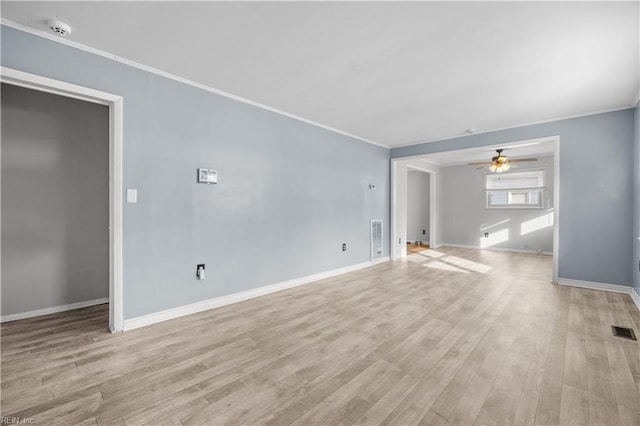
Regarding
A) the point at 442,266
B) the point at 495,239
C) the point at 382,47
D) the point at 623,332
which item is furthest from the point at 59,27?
the point at 495,239

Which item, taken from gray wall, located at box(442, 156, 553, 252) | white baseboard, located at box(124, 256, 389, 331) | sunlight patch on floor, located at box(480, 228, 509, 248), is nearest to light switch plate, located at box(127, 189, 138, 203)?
white baseboard, located at box(124, 256, 389, 331)

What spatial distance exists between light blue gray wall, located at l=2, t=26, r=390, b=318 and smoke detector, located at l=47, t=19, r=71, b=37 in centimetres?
19

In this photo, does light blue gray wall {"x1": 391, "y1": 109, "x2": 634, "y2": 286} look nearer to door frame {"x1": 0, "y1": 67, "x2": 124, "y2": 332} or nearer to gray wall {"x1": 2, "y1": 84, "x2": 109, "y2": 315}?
door frame {"x1": 0, "y1": 67, "x2": 124, "y2": 332}

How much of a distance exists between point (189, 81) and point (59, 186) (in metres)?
2.01

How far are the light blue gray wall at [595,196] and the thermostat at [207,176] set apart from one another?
5.13 meters

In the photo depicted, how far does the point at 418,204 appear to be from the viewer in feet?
32.3

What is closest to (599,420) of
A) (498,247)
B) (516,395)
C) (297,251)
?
(516,395)

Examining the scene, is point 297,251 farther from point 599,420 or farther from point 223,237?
point 599,420

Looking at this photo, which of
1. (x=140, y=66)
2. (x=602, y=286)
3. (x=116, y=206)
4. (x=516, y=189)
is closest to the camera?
(x=116, y=206)

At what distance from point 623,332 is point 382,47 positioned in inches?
140

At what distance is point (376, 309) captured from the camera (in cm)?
331

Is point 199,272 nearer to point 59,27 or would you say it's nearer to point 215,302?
point 215,302

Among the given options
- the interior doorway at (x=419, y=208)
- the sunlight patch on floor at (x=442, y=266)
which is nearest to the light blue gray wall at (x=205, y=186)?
the sunlight patch on floor at (x=442, y=266)

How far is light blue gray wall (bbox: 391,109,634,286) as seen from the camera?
397 centimetres
